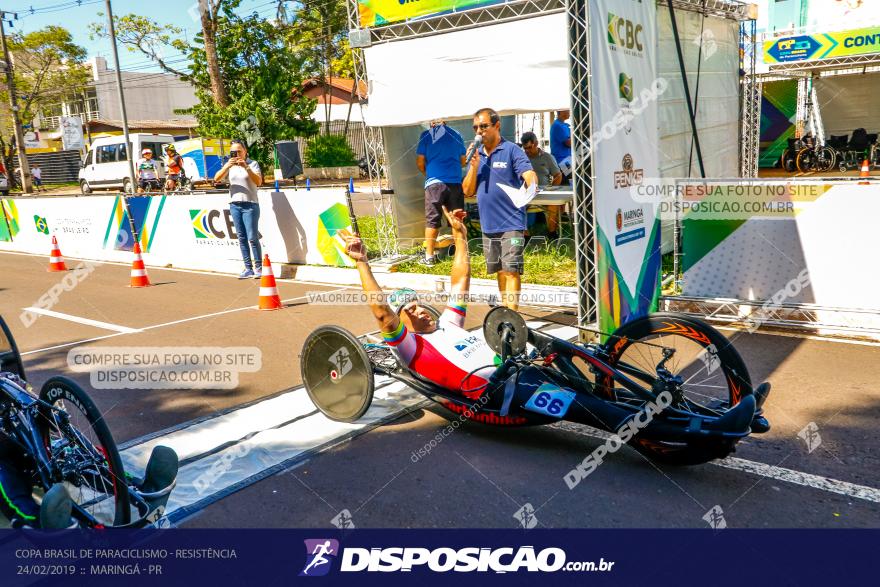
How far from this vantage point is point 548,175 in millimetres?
12070

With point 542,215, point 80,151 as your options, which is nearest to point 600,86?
point 542,215

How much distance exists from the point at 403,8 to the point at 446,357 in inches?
263

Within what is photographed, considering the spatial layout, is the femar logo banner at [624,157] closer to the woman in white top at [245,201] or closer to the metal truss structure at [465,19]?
the metal truss structure at [465,19]

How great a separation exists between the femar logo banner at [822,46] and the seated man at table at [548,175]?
1237 cm

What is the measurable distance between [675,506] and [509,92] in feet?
20.9

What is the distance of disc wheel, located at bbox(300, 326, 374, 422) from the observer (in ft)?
15.9

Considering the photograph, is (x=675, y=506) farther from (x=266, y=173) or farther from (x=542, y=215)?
(x=266, y=173)

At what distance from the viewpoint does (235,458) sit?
461 centimetres

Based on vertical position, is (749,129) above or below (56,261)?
above

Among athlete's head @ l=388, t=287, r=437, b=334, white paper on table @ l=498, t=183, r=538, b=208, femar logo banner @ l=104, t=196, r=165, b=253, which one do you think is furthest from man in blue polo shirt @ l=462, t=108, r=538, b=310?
femar logo banner @ l=104, t=196, r=165, b=253

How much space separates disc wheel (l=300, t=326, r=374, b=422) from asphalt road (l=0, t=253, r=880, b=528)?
0.85 feet

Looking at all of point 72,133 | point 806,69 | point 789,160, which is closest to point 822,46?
point 806,69

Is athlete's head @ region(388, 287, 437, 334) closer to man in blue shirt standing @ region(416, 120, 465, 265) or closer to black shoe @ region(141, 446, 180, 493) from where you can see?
black shoe @ region(141, 446, 180, 493)

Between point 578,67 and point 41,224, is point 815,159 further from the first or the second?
point 41,224
